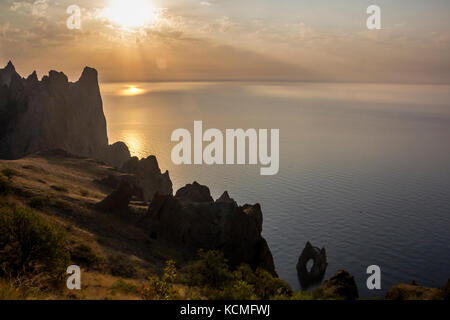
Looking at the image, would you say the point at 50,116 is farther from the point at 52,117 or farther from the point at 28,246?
the point at 28,246

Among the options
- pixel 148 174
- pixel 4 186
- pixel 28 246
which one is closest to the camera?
pixel 28 246

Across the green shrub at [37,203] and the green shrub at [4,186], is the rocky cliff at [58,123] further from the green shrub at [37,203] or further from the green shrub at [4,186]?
the green shrub at [4,186]

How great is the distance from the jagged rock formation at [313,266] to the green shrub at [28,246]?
237ft

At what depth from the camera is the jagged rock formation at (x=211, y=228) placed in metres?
57.6

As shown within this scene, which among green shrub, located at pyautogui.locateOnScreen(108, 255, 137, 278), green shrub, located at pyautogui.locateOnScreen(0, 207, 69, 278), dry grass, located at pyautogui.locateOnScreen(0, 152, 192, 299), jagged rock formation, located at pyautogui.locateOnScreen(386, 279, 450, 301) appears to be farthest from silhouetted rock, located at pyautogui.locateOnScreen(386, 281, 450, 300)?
green shrub, located at pyautogui.locateOnScreen(0, 207, 69, 278)

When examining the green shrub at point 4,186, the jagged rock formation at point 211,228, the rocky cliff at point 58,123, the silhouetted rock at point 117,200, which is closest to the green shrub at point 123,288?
the green shrub at point 4,186

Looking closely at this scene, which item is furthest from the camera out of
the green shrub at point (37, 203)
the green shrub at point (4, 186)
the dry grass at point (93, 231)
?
the green shrub at point (37, 203)

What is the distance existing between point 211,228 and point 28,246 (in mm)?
37240

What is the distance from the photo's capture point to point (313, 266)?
8594 cm

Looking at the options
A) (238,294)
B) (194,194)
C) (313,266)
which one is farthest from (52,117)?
(238,294)

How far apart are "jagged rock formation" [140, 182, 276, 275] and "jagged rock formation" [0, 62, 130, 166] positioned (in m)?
64.2

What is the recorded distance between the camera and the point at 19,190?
48.7 m

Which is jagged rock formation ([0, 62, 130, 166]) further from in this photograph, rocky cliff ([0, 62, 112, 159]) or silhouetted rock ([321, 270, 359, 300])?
silhouetted rock ([321, 270, 359, 300])
